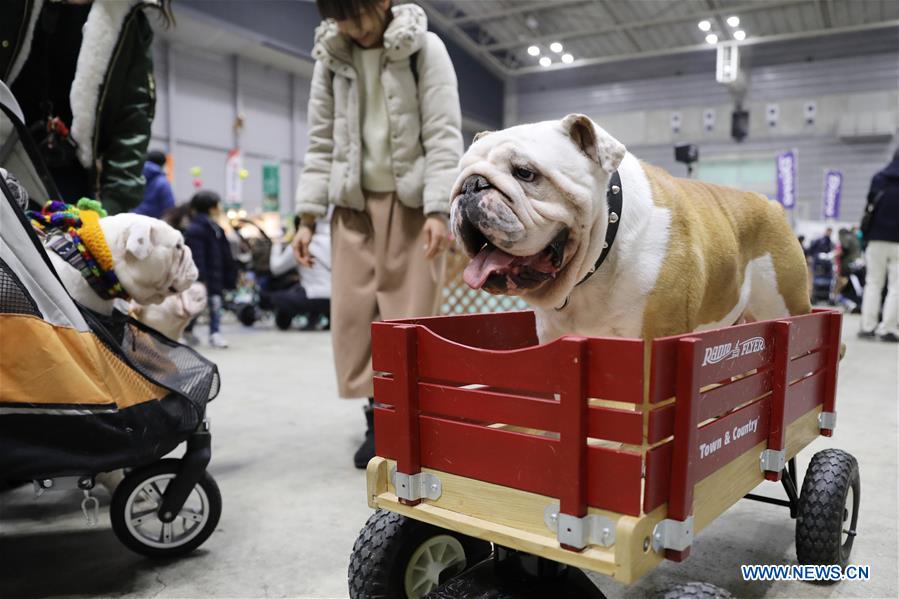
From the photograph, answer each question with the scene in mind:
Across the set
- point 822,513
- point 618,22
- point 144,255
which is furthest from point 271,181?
point 822,513

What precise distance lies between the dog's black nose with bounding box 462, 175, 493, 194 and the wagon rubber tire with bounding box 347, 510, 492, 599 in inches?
23.8

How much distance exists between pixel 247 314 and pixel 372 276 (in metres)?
5.48

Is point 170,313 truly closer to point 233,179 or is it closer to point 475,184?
point 475,184

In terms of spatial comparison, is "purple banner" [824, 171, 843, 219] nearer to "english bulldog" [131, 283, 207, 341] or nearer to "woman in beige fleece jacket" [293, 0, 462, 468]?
"woman in beige fleece jacket" [293, 0, 462, 468]

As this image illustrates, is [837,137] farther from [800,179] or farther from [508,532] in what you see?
[508,532]

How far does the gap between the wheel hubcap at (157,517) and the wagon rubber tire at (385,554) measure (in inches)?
25.6

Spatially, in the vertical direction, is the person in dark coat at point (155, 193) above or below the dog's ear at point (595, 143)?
above

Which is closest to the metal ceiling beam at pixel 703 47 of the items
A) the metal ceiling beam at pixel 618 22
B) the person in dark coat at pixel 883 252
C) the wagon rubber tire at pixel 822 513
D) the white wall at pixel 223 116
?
the metal ceiling beam at pixel 618 22

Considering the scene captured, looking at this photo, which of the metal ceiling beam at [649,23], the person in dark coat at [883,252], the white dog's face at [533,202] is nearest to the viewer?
the white dog's face at [533,202]

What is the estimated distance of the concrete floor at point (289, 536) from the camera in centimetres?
147

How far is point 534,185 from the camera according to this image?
1.12 m

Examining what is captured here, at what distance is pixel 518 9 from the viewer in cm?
1327

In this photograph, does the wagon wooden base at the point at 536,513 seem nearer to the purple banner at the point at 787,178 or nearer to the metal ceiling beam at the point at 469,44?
the purple banner at the point at 787,178

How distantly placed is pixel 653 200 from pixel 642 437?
61cm
